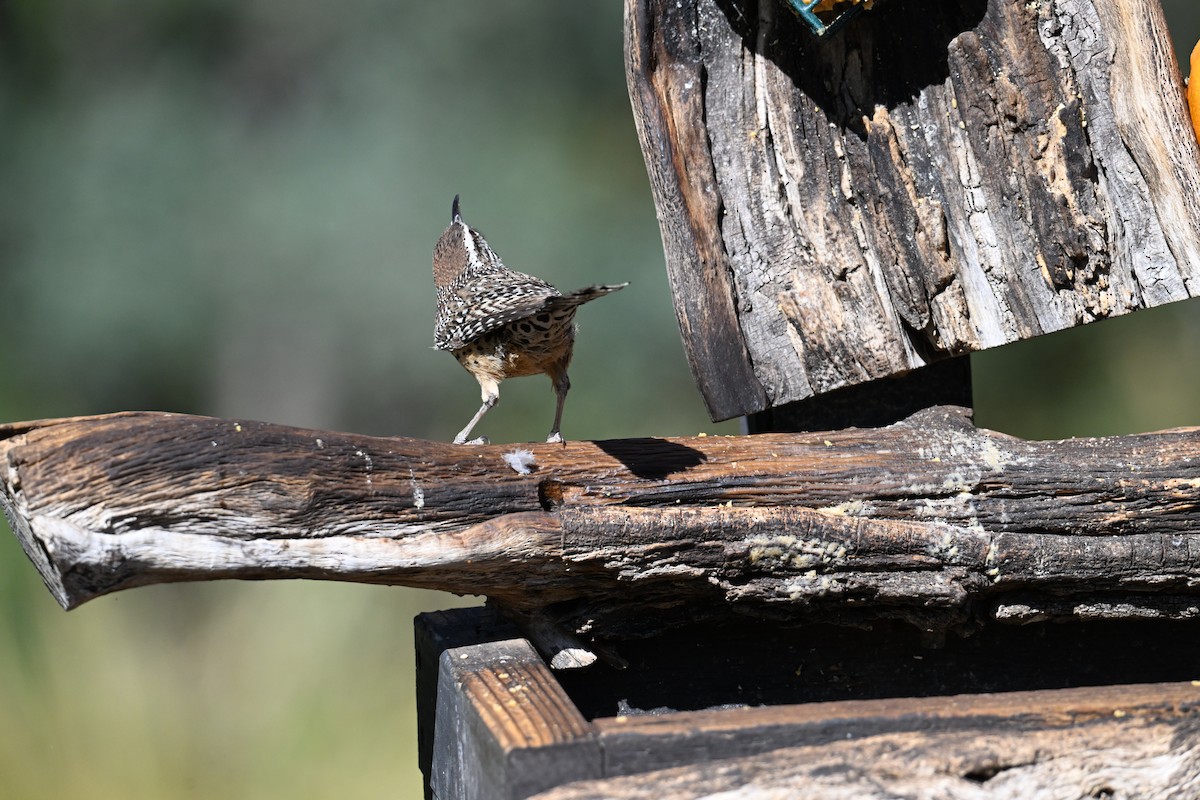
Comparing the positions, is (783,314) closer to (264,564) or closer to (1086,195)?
(1086,195)

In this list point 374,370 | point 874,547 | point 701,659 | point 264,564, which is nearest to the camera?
point 264,564

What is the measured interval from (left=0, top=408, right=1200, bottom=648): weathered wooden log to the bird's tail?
10.1 inches

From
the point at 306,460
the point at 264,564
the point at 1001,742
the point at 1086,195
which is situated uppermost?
the point at 1086,195

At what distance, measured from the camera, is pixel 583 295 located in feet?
6.54

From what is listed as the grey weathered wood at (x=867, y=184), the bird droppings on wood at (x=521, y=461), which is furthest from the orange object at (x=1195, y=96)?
the bird droppings on wood at (x=521, y=461)

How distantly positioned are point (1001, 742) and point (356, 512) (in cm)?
100

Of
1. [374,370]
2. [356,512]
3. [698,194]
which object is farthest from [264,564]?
[374,370]

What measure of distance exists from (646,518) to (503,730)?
0.49m

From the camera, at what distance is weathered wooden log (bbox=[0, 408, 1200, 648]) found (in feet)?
5.55

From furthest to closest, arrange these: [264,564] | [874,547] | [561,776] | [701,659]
A: [701,659]
[874,547]
[264,564]
[561,776]

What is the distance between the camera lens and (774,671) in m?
2.29

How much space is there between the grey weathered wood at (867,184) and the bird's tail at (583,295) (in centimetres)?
51

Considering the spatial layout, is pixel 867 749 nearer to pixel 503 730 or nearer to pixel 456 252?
pixel 503 730

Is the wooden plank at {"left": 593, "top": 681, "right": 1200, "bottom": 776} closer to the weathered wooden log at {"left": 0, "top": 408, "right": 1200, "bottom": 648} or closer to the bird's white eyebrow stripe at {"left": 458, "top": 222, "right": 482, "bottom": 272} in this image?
the weathered wooden log at {"left": 0, "top": 408, "right": 1200, "bottom": 648}
